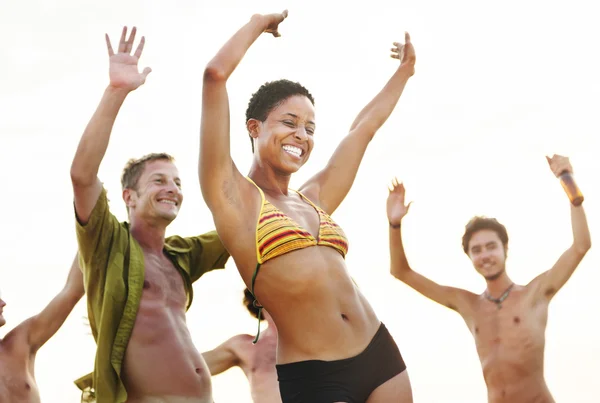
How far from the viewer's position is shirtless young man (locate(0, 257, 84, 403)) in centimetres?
814

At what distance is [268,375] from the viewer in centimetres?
854

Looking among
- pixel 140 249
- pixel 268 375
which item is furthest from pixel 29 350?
pixel 140 249

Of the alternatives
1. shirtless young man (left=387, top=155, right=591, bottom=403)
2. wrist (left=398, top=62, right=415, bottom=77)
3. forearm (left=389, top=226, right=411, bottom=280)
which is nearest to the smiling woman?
wrist (left=398, top=62, right=415, bottom=77)

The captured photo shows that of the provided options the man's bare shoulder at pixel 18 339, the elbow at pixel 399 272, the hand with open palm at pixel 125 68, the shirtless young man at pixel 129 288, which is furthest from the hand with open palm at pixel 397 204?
the man's bare shoulder at pixel 18 339

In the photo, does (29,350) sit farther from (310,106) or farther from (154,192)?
(310,106)

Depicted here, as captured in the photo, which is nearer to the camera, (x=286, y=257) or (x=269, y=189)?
(x=286, y=257)

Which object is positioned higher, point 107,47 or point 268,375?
point 107,47

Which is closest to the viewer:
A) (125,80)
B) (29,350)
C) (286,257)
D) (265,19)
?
(286,257)

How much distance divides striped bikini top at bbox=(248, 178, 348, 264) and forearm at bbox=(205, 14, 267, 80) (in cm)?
63

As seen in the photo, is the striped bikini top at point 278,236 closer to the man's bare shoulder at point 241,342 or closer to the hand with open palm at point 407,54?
the hand with open palm at point 407,54

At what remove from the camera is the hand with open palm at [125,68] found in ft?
17.5

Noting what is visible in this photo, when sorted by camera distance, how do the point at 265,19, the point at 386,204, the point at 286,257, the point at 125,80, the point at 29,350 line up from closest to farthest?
the point at 286,257 → the point at 265,19 → the point at 125,80 → the point at 386,204 → the point at 29,350

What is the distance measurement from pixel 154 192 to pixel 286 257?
6.35 feet

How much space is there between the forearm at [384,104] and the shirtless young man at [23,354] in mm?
3561
